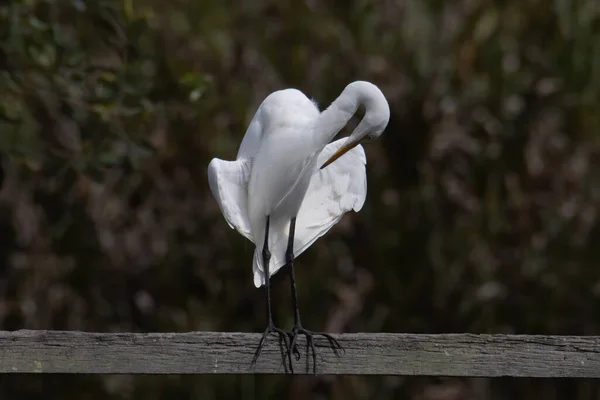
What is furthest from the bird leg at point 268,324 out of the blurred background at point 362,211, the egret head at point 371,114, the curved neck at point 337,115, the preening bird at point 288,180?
the blurred background at point 362,211

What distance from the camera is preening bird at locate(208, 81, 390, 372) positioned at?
7.20 feet

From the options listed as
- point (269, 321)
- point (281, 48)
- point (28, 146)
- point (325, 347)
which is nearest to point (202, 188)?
point (281, 48)

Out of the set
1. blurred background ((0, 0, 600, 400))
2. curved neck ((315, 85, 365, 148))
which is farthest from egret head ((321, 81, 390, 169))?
blurred background ((0, 0, 600, 400))

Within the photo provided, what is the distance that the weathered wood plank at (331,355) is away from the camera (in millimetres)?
1462

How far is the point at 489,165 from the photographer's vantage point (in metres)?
3.69

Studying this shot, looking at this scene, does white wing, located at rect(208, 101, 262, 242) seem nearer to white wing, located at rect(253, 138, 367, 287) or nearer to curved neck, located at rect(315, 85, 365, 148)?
white wing, located at rect(253, 138, 367, 287)

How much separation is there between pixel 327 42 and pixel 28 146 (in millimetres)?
1417

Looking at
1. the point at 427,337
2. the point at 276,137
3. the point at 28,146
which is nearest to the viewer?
the point at 427,337

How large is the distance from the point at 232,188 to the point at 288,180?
15cm

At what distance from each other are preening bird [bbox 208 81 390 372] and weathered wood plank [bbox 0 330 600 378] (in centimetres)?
54

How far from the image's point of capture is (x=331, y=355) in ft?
5.00

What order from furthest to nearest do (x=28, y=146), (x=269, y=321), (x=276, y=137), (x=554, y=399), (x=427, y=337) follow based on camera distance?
(x=554, y=399)
(x=28, y=146)
(x=276, y=137)
(x=269, y=321)
(x=427, y=337)

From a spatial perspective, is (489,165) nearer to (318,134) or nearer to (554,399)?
(554,399)

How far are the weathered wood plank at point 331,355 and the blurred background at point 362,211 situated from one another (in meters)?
1.94
